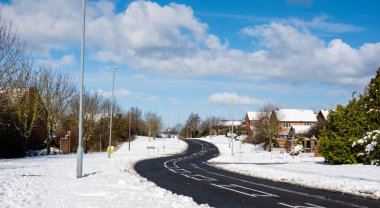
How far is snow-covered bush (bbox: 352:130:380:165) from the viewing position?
3133 centimetres

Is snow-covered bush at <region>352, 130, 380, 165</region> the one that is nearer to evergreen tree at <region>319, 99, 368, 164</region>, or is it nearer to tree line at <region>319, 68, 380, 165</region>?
tree line at <region>319, 68, 380, 165</region>

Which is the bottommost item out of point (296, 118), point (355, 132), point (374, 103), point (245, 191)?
point (245, 191)

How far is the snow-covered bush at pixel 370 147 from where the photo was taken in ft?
103

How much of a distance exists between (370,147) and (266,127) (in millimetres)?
46548

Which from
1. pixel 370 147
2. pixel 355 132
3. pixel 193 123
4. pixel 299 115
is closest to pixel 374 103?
pixel 355 132

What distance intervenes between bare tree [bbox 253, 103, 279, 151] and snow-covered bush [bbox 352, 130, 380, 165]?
4213 centimetres

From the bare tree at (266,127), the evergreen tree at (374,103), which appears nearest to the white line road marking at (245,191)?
the evergreen tree at (374,103)

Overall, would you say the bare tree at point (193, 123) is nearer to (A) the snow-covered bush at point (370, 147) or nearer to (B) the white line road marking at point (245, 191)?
(A) the snow-covered bush at point (370, 147)

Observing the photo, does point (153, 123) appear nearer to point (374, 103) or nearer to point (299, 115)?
point (299, 115)

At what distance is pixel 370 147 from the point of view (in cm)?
3159

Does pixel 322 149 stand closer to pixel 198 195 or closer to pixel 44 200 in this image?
pixel 198 195

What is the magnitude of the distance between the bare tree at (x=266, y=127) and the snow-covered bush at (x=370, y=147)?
4213cm

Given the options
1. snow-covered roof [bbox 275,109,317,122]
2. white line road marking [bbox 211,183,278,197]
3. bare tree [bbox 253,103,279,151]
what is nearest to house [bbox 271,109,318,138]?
snow-covered roof [bbox 275,109,317,122]

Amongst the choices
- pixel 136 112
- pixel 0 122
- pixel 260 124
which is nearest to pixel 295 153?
pixel 260 124
